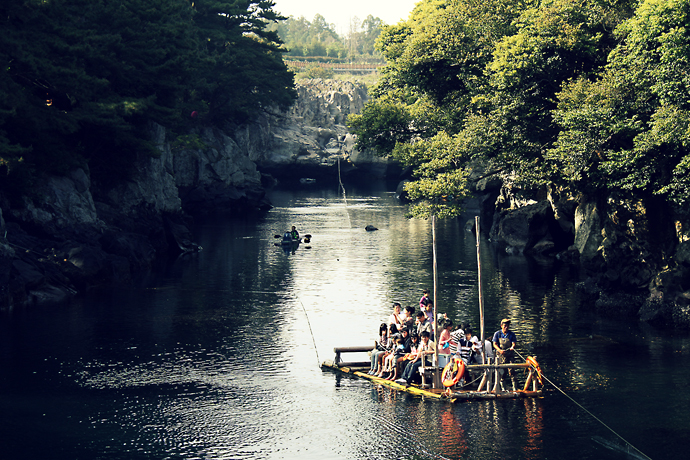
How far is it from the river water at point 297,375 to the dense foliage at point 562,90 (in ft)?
23.4

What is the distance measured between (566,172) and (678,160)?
5862 millimetres

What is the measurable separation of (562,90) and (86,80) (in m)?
30.9

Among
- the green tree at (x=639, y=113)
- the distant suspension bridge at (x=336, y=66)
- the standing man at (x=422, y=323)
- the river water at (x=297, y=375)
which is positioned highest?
the distant suspension bridge at (x=336, y=66)

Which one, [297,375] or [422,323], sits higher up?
[422,323]

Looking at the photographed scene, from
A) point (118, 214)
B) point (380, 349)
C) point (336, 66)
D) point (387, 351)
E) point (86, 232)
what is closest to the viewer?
point (387, 351)

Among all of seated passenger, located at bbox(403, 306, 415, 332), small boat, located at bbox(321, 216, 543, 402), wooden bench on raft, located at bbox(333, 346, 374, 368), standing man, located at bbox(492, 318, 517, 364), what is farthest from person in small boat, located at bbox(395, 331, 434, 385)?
seated passenger, located at bbox(403, 306, 415, 332)

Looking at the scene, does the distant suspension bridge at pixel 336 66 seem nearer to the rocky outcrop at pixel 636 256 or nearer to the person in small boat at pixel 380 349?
the rocky outcrop at pixel 636 256

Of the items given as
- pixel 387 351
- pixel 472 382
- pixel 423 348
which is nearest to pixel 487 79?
pixel 387 351

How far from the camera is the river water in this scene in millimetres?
20656

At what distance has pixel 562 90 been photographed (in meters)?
38.3

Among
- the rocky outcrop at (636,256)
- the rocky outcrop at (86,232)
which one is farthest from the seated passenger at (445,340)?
the rocky outcrop at (86,232)

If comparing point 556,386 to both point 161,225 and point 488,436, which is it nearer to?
point 488,436

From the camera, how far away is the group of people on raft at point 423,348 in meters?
24.8

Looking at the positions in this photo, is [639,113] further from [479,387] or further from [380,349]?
[380,349]
